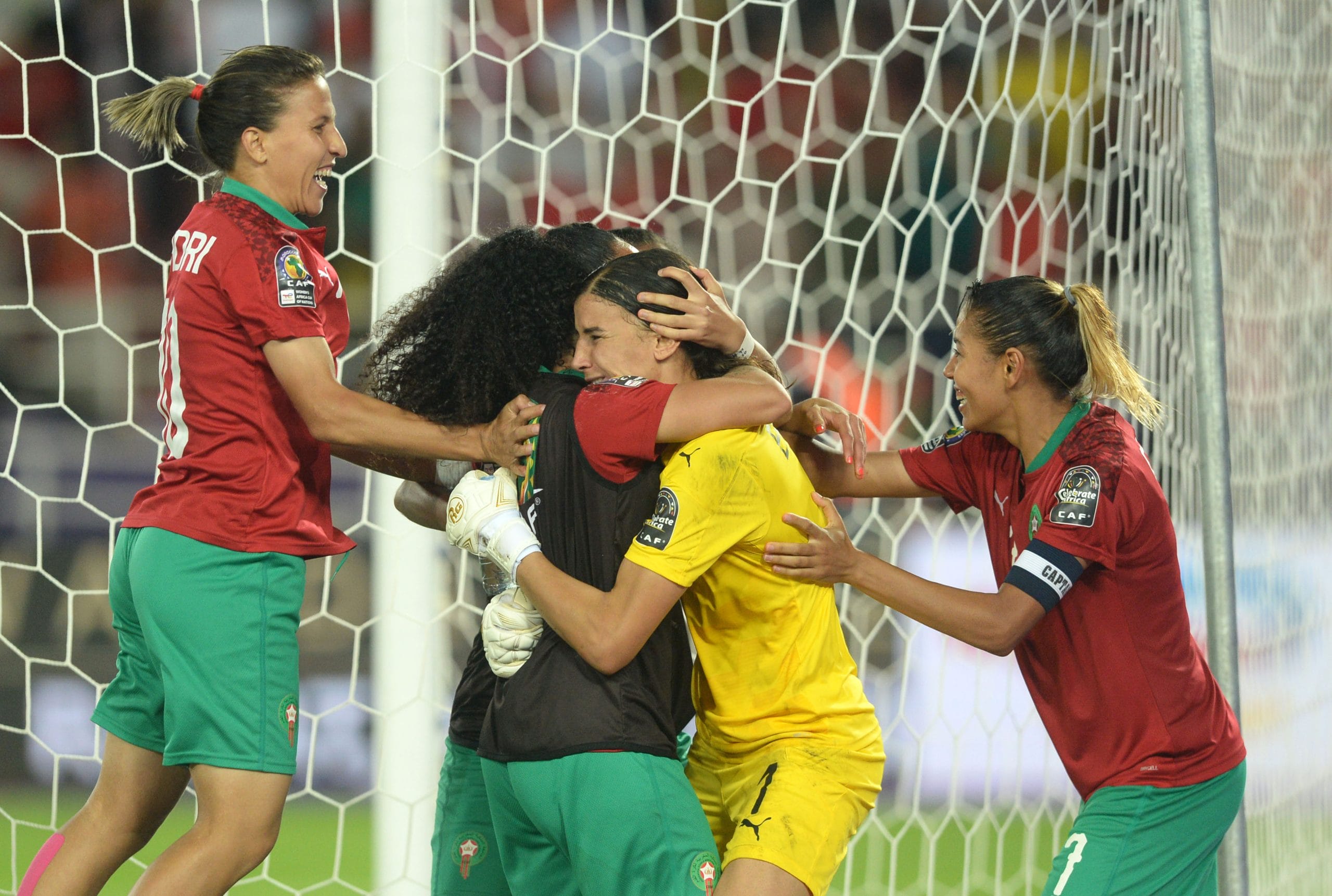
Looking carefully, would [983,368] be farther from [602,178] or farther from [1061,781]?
[602,178]

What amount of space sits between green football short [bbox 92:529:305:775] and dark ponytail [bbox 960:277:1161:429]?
1.22m

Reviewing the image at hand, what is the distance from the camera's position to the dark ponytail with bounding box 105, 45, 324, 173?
1.98 meters

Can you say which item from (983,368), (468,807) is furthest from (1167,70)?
(468,807)

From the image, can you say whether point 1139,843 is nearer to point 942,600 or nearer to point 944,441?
point 942,600

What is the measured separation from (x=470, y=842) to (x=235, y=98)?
1.26 meters

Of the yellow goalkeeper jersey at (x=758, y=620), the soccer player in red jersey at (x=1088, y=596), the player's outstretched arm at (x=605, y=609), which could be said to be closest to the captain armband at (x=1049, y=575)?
the soccer player in red jersey at (x=1088, y=596)

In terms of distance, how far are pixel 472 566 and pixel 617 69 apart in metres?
1.73

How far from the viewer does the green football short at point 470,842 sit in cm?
206

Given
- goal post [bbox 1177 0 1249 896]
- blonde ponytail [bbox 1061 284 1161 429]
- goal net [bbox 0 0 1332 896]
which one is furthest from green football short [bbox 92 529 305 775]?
goal post [bbox 1177 0 1249 896]

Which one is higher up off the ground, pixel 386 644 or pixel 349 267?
pixel 349 267

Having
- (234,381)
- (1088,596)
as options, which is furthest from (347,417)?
(1088,596)

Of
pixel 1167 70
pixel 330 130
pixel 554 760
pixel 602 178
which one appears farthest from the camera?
pixel 602 178

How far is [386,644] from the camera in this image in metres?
3.31

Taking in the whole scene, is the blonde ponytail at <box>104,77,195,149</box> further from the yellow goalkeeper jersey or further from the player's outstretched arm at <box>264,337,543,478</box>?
the yellow goalkeeper jersey
